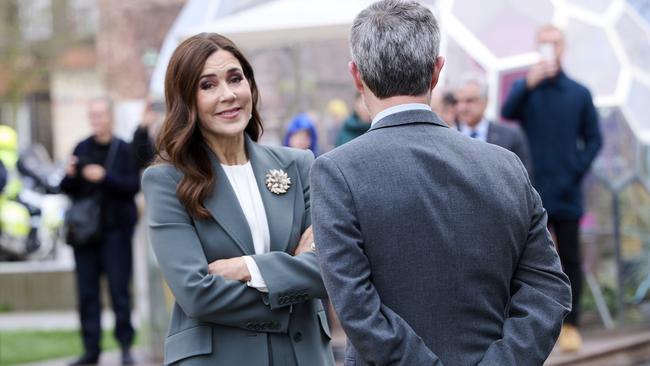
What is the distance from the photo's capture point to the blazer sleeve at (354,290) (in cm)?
289

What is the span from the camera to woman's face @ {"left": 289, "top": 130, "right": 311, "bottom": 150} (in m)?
8.43

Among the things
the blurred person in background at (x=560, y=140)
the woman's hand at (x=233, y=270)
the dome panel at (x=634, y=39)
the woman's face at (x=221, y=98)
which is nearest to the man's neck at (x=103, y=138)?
the blurred person in background at (x=560, y=140)

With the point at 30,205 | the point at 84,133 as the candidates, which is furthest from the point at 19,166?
the point at 84,133

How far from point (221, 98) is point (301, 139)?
457 cm

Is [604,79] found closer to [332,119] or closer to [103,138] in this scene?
[332,119]

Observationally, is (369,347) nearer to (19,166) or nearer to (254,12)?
(254,12)

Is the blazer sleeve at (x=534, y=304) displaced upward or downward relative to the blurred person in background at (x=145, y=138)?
upward

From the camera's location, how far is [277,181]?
13.0 ft

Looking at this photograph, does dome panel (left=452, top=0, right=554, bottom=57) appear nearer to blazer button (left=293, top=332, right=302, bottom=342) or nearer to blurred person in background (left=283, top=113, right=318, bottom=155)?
blurred person in background (left=283, top=113, right=318, bottom=155)

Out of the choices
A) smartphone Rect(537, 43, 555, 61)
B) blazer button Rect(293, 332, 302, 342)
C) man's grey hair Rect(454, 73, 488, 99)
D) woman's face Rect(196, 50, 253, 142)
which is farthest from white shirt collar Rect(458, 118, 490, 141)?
blazer button Rect(293, 332, 302, 342)

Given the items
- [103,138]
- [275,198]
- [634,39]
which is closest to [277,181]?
[275,198]

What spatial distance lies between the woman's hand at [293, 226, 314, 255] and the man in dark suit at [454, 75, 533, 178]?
3584 mm

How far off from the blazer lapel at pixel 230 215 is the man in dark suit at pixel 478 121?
146 inches

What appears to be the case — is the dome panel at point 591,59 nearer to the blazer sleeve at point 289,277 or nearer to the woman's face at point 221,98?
the woman's face at point 221,98
